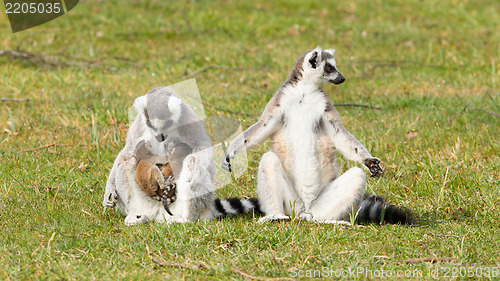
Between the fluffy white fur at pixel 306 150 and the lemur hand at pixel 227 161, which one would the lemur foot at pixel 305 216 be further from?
the lemur hand at pixel 227 161

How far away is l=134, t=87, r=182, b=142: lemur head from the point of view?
488cm

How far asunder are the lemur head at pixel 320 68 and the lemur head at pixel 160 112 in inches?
43.3

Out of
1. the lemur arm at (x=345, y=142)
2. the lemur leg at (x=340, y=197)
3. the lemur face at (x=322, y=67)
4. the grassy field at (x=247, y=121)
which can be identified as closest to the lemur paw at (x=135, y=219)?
the grassy field at (x=247, y=121)

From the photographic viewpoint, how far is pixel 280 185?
488cm

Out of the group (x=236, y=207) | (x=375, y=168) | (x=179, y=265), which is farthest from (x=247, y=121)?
(x=179, y=265)

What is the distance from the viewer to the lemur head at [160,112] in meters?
4.88

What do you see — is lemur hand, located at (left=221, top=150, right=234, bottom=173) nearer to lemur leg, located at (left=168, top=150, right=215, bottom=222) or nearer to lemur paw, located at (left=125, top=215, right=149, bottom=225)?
lemur leg, located at (left=168, top=150, right=215, bottom=222)

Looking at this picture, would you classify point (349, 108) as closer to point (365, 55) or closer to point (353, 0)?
point (365, 55)

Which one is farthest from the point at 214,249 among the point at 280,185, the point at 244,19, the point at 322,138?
the point at 244,19

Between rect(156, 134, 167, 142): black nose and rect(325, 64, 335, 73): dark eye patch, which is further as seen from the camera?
rect(156, 134, 167, 142): black nose

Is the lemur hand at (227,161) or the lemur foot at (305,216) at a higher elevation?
the lemur hand at (227,161)

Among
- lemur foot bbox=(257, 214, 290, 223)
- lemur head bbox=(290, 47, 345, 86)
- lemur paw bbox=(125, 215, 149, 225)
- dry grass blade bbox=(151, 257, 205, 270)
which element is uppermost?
lemur head bbox=(290, 47, 345, 86)

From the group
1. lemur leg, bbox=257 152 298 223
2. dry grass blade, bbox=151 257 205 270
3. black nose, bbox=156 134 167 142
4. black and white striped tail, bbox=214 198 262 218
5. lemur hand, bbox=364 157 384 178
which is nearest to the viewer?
dry grass blade, bbox=151 257 205 270

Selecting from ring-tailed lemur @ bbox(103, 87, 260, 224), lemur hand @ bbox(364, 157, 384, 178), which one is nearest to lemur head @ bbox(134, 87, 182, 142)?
ring-tailed lemur @ bbox(103, 87, 260, 224)
